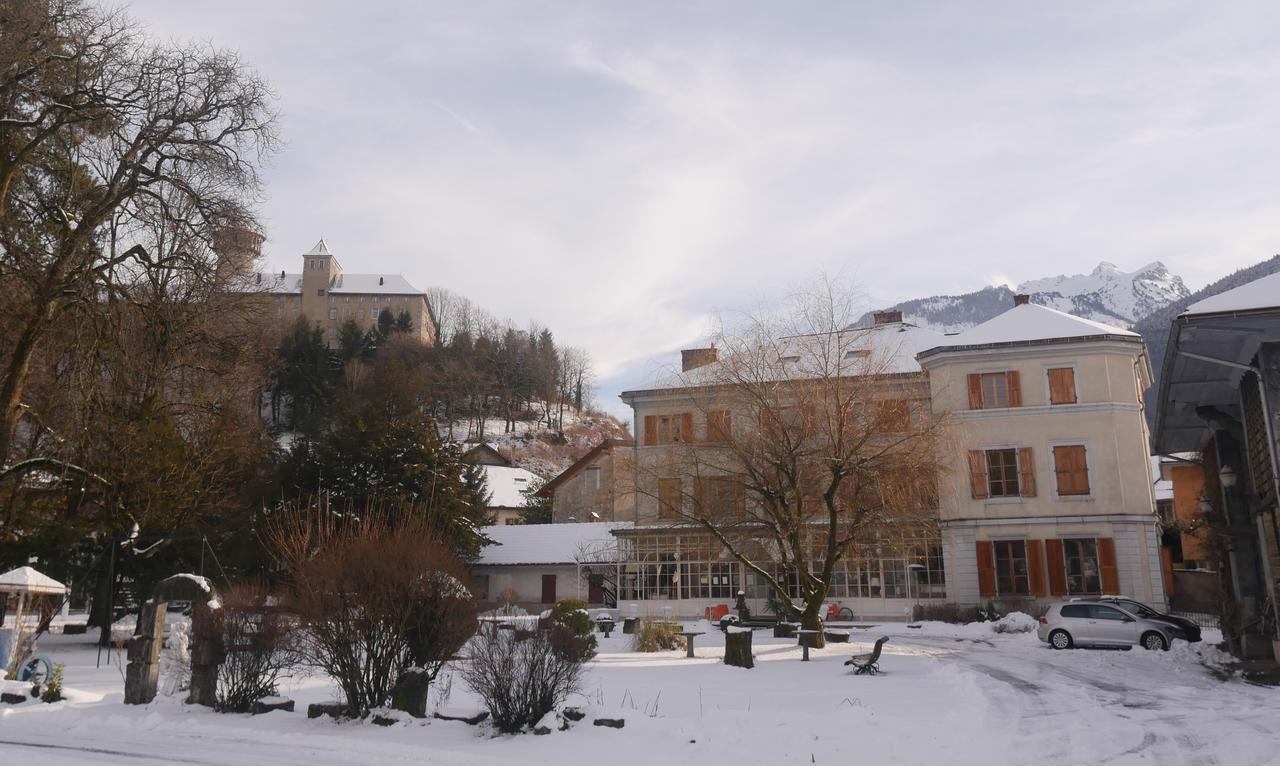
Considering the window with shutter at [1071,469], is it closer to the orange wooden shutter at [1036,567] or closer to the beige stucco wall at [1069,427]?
the beige stucco wall at [1069,427]

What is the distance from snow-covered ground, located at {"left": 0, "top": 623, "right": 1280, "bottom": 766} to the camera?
31.8ft

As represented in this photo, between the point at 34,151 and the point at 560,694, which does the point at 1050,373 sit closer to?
the point at 560,694

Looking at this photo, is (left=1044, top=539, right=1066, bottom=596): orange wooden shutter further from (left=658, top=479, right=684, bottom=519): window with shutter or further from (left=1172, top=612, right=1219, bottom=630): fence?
(left=658, top=479, right=684, bottom=519): window with shutter

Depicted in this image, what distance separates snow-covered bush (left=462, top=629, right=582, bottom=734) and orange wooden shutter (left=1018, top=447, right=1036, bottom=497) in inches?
1123

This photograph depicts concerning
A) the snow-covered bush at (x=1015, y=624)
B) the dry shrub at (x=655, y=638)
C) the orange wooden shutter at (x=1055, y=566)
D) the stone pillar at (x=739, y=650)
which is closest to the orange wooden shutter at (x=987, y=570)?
the orange wooden shutter at (x=1055, y=566)

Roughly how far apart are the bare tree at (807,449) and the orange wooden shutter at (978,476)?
11.7m

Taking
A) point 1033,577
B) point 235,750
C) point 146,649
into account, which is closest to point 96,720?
point 146,649

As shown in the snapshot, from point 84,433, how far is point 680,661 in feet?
41.8

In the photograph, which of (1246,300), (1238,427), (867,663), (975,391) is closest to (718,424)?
(867,663)

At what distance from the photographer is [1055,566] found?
33625 millimetres

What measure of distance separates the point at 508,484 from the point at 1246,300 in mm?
65847

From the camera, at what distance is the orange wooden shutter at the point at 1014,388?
3550 centimetres

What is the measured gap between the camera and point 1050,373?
35344 mm

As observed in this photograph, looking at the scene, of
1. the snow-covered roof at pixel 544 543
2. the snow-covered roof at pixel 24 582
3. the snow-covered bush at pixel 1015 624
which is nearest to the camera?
→ the snow-covered roof at pixel 24 582
